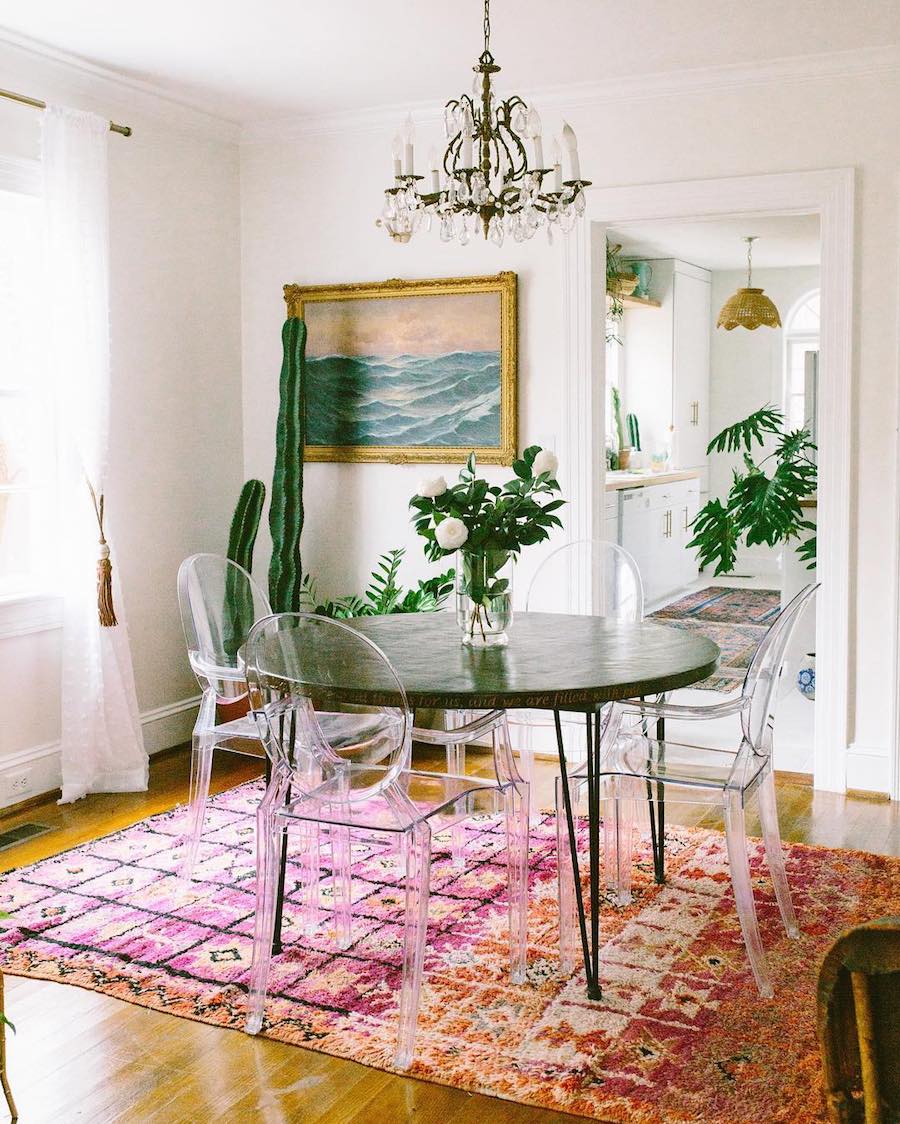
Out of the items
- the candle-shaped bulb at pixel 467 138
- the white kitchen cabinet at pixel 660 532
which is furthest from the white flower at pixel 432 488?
the white kitchen cabinet at pixel 660 532

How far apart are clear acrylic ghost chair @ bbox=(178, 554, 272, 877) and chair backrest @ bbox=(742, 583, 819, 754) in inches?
54.3

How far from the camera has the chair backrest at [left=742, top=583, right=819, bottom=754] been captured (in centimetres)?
290

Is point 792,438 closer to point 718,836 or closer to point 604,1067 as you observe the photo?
point 718,836

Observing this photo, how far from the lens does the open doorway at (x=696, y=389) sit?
823 centimetres

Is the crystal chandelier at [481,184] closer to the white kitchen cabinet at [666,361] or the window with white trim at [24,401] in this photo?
the window with white trim at [24,401]

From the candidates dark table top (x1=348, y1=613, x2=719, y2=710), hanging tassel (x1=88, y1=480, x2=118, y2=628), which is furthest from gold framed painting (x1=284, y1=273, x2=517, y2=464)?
dark table top (x1=348, y1=613, x2=719, y2=710)

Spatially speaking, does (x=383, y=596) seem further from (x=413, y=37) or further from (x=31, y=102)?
(x=31, y=102)

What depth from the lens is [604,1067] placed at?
246 cm

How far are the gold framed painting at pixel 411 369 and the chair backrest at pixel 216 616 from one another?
58.8 inches

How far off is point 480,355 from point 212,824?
7.04ft

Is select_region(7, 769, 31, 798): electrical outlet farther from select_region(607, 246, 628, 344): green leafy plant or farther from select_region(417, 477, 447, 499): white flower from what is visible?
select_region(607, 246, 628, 344): green leafy plant

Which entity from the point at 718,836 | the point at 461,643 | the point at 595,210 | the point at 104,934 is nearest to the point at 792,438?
the point at 595,210

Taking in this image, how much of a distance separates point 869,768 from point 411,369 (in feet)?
7.88

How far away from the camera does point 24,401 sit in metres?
4.36
